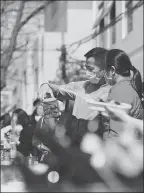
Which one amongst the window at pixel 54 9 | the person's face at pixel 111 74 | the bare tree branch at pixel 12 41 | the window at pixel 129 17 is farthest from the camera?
the window at pixel 54 9

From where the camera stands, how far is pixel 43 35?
26484 millimetres

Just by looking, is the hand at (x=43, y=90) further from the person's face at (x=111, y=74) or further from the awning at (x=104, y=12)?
the awning at (x=104, y=12)

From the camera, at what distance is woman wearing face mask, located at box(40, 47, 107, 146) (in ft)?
14.9

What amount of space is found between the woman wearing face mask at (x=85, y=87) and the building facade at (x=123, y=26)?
Answer: 7458 mm

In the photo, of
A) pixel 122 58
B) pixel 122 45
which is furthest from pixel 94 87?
pixel 122 45

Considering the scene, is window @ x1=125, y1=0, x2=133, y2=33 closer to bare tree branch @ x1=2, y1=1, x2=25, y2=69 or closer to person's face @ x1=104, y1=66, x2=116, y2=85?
bare tree branch @ x1=2, y1=1, x2=25, y2=69

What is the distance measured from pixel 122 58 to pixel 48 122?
187 centimetres

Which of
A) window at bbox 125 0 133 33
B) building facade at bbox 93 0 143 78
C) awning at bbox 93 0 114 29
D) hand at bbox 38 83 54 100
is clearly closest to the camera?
hand at bbox 38 83 54 100

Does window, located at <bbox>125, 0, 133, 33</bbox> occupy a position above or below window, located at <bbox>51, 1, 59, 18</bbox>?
below

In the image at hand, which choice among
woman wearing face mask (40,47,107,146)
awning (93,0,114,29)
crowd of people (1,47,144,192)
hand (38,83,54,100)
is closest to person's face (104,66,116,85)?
crowd of people (1,47,144,192)

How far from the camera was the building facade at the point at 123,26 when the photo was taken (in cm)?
1250

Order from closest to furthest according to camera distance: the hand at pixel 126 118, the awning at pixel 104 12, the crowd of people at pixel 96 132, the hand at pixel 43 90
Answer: the hand at pixel 126 118 < the crowd of people at pixel 96 132 < the hand at pixel 43 90 < the awning at pixel 104 12

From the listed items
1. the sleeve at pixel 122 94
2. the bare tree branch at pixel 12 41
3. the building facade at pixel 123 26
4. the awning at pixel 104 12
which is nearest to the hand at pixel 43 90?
the sleeve at pixel 122 94

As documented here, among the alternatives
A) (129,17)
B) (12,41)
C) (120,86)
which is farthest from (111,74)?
(12,41)
